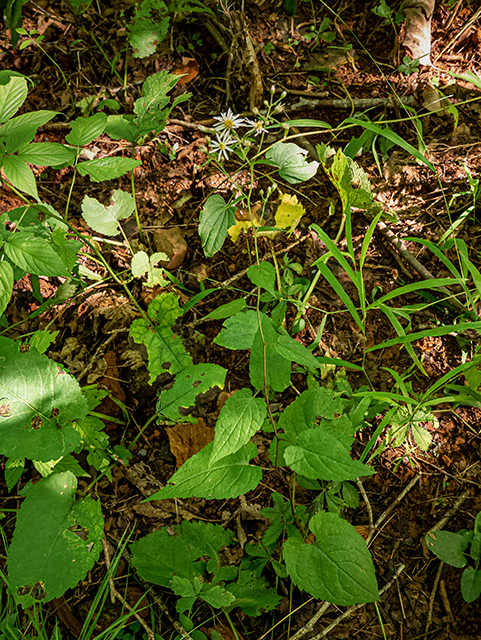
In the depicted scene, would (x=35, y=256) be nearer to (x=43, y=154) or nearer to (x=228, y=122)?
(x=43, y=154)

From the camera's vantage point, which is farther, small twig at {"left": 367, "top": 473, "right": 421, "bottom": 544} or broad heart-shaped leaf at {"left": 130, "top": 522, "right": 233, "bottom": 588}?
small twig at {"left": 367, "top": 473, "right": 421, "bottom": 544}

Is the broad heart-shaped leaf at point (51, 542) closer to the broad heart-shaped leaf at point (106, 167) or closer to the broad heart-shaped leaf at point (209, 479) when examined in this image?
the broad heart-shaped leaf at point (209, 479)

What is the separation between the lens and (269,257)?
1.96 meters

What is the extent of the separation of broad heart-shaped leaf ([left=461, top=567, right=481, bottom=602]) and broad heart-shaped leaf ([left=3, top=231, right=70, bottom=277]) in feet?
5.95

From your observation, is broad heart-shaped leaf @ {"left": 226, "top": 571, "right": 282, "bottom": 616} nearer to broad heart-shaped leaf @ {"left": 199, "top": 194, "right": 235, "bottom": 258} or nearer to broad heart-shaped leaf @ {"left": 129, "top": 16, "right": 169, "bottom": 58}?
broad heart-shaped leaf @ {"left": 199, "top": 194, "right": 235, "bottom": 258}

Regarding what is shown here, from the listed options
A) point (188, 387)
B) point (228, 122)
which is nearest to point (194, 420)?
point (188, 387)

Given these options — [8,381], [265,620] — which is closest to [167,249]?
[8,381]

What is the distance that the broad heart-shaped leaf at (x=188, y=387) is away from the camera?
1.54 meters

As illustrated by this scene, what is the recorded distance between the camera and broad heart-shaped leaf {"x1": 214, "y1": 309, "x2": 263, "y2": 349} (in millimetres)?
1263

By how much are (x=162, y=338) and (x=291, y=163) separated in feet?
3.23

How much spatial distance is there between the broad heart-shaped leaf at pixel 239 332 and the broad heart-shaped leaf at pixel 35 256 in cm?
57

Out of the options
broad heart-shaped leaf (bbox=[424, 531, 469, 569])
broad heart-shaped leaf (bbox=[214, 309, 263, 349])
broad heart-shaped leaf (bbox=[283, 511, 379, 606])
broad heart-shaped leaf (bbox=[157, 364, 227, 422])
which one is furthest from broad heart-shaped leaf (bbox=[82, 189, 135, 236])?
broad heart-shaped leaf (bbox=[424, 531, 469, 569])

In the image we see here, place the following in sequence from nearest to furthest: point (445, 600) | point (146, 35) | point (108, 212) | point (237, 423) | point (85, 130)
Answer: point (237, 423), point (445, 600), point (85, 130), point (108, 212), point (146, 35)

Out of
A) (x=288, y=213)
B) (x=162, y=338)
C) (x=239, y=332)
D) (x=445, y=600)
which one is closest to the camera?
(x=239, y=332)
